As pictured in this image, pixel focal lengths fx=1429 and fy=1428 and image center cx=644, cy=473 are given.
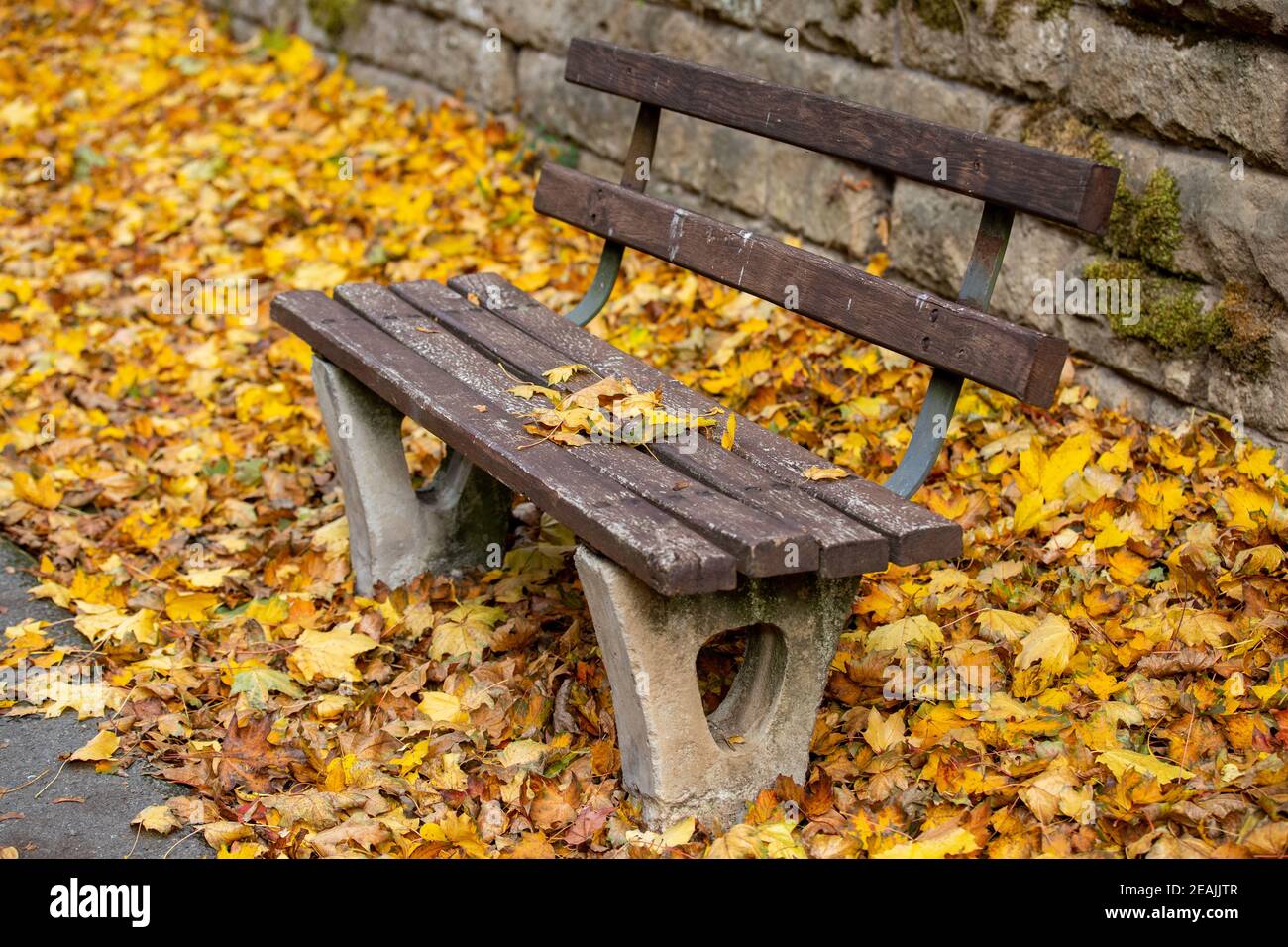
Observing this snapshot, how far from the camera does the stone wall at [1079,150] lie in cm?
286

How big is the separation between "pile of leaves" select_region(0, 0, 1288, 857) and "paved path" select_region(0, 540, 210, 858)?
0.04 metres

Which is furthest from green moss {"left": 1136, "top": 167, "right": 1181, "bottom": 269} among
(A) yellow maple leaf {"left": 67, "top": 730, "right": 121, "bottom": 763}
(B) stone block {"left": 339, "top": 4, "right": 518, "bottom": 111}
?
(B) stone block {"left": 339, "top": 4, "right": 518, "bottom": 111}

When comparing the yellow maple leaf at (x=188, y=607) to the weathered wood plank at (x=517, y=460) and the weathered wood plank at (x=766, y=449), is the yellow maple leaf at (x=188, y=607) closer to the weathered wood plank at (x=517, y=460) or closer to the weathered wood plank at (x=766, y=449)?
the weathered wood plank at (x=517, y=460)

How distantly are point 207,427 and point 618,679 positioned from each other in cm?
208

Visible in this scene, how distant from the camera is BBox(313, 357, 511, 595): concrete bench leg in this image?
9.84 ft

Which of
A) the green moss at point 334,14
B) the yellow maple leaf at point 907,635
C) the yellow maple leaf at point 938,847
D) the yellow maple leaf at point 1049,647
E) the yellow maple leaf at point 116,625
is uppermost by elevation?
the green moss at point 334,14

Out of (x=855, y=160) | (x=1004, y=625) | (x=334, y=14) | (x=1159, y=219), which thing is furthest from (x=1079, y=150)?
(x=334, y=14)

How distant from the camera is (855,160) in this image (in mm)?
2629

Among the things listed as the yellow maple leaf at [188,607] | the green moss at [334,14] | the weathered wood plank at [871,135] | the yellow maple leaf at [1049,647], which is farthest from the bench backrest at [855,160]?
the green moss at [334,14]

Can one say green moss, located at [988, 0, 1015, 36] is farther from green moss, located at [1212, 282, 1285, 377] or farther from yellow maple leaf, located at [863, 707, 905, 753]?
yellow maple leaf, located at [863, 707, 905, 753]

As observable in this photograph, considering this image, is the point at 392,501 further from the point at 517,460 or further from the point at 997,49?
the point at 997,49

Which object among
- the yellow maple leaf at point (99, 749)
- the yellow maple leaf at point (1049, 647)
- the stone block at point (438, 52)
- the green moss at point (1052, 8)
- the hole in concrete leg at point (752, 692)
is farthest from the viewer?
the stone block at point (438, 52)

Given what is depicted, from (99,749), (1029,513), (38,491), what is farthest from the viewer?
(38,491)

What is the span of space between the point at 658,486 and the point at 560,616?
0.82 meters
